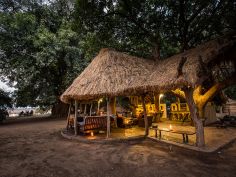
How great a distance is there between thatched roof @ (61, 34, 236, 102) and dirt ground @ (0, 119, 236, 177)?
2811 mm

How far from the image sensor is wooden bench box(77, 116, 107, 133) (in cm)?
1079

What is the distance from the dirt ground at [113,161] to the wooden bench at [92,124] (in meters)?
1.91

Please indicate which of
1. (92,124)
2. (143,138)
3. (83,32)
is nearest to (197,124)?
(143,138)

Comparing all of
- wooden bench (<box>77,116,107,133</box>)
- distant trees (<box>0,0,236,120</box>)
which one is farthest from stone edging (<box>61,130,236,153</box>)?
distant trees (<box>0,0,236,120</box>)

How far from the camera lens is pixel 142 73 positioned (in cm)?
1148

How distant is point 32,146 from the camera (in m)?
9.20

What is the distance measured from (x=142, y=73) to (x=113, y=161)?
631 cm

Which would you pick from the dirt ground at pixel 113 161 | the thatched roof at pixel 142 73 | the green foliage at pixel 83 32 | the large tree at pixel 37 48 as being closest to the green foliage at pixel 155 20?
the green foliage at pixel 83 32

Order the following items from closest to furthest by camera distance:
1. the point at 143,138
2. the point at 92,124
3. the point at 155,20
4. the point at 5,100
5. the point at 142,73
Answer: the point at 143,138
the point at 92,124
the point at 142,73
the point at 155,20
the point at 5,100

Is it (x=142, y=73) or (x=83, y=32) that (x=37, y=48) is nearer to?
(x=83, y=32)

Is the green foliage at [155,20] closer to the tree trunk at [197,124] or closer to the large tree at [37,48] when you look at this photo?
the large tree at [37,48]

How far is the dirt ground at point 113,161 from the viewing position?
552cm

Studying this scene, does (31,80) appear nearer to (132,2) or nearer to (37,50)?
(37,50)

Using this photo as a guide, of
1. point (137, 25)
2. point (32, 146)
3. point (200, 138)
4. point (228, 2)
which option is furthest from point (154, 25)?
point (32, 146)
